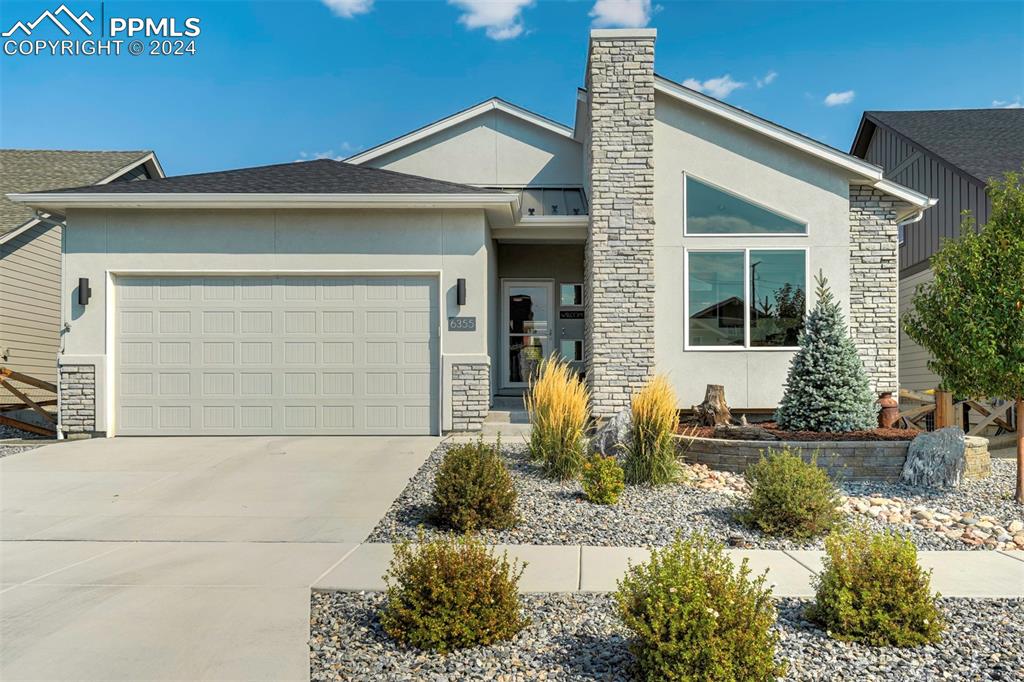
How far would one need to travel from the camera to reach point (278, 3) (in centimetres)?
1062

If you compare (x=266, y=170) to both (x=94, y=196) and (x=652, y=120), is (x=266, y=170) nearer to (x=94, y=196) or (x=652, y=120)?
(x=94, y=196)

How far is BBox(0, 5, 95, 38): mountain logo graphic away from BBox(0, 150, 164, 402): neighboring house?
123 inches

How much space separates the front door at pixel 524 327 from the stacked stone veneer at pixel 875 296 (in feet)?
17.6

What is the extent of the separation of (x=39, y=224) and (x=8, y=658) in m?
13.6

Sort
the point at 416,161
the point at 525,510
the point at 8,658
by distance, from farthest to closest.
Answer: the point at 416,161 → the point at 525,510 → the point at 8,658

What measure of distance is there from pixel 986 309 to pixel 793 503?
2.95 m

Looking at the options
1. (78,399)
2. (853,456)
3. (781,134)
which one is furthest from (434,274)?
(853,456)

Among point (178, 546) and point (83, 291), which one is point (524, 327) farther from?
point (178, 546)

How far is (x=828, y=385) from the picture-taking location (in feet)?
26.9

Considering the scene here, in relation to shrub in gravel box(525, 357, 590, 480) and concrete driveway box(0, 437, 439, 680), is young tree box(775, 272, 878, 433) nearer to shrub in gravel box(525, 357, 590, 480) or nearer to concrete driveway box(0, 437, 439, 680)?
shrub in gravel box(525, 357, 590, 480)

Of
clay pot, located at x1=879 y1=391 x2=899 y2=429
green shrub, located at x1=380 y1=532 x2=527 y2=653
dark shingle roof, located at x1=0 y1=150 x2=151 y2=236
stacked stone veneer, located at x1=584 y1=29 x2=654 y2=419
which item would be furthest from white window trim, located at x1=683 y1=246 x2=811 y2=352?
dark shingle roof, located at x1=0 y1=150 x2=151 y2=236

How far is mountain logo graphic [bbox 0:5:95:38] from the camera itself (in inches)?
417

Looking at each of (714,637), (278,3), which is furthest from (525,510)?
(278,3)

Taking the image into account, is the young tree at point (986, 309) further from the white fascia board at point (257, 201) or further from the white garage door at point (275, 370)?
the white garage door at point (275, 370)
